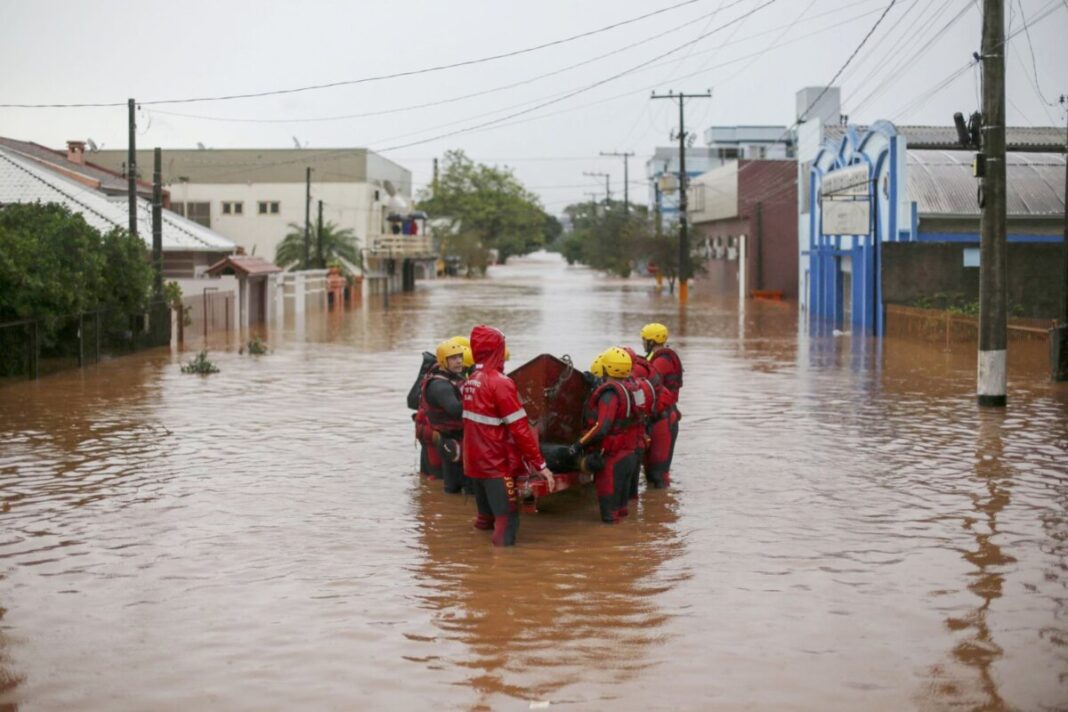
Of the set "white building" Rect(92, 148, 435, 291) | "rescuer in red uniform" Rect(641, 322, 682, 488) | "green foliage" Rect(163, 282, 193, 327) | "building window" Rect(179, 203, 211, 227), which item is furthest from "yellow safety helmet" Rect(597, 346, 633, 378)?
"building window" Rect(179, 203, 211, 227)

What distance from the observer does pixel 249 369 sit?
2803 cm

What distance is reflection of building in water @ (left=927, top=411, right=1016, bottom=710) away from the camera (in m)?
7.02

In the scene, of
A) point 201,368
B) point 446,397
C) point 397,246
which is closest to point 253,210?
point 397,246

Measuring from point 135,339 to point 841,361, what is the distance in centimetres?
1644

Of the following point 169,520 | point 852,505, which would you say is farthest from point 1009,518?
point 169,520

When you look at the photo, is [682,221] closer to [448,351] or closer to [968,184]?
[968,184]

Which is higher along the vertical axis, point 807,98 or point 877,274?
point 807,98

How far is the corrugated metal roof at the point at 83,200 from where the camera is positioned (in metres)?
42.9

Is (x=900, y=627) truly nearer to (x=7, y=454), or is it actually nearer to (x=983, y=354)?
(x=7, y=454)

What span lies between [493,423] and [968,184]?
33.2 metres

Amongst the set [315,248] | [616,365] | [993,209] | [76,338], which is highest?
[315,248]

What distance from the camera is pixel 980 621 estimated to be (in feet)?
27.6

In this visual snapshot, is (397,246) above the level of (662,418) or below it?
above

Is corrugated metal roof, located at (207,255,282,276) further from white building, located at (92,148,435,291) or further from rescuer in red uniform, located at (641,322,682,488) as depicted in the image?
white building, located at (92,148,435,291)
